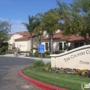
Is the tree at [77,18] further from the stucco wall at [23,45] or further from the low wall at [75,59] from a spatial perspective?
the stucco wall at [23,45]

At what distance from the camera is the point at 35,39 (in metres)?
51.4

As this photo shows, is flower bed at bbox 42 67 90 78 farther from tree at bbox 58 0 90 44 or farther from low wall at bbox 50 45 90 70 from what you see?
tree at bbox 58 0 90 44

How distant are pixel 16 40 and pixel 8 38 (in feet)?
10.9

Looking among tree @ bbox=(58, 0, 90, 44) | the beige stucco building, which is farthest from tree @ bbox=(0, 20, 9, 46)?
tree @ bbox=(58, 0, 90, 44)

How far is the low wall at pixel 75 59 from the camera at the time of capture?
1343 centimetres

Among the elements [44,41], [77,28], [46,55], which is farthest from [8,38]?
[77,28]

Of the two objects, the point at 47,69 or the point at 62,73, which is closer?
the point at 62,73

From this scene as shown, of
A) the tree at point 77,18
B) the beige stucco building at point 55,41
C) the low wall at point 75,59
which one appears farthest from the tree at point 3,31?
the low wall at point 75,59

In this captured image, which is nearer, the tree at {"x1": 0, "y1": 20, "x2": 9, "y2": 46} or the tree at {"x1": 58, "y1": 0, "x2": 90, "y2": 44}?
the tree at {"x1": 58, "y1": 0, "x2": 90, "y2": 44}

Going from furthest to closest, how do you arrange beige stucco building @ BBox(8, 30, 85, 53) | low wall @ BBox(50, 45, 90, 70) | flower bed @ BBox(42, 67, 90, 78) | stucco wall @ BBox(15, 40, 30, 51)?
stucco wall @ BBox(15, 40, 30, 51) → beige stucco building @ BBox(8, 30, 85, 53) → low wall @ BBox(50, 45, 90, 70) → flower bed @ BBox(42, 67, 90, 78)

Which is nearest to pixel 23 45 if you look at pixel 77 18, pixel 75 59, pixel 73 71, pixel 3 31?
pixel 3 31

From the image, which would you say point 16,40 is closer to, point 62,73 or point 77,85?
point 62,73

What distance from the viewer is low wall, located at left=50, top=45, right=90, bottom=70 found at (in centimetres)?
1343

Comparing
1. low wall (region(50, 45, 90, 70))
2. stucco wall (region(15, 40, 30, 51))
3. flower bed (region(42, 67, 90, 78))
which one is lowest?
flower bed (region(42, 67, 90, 78))
